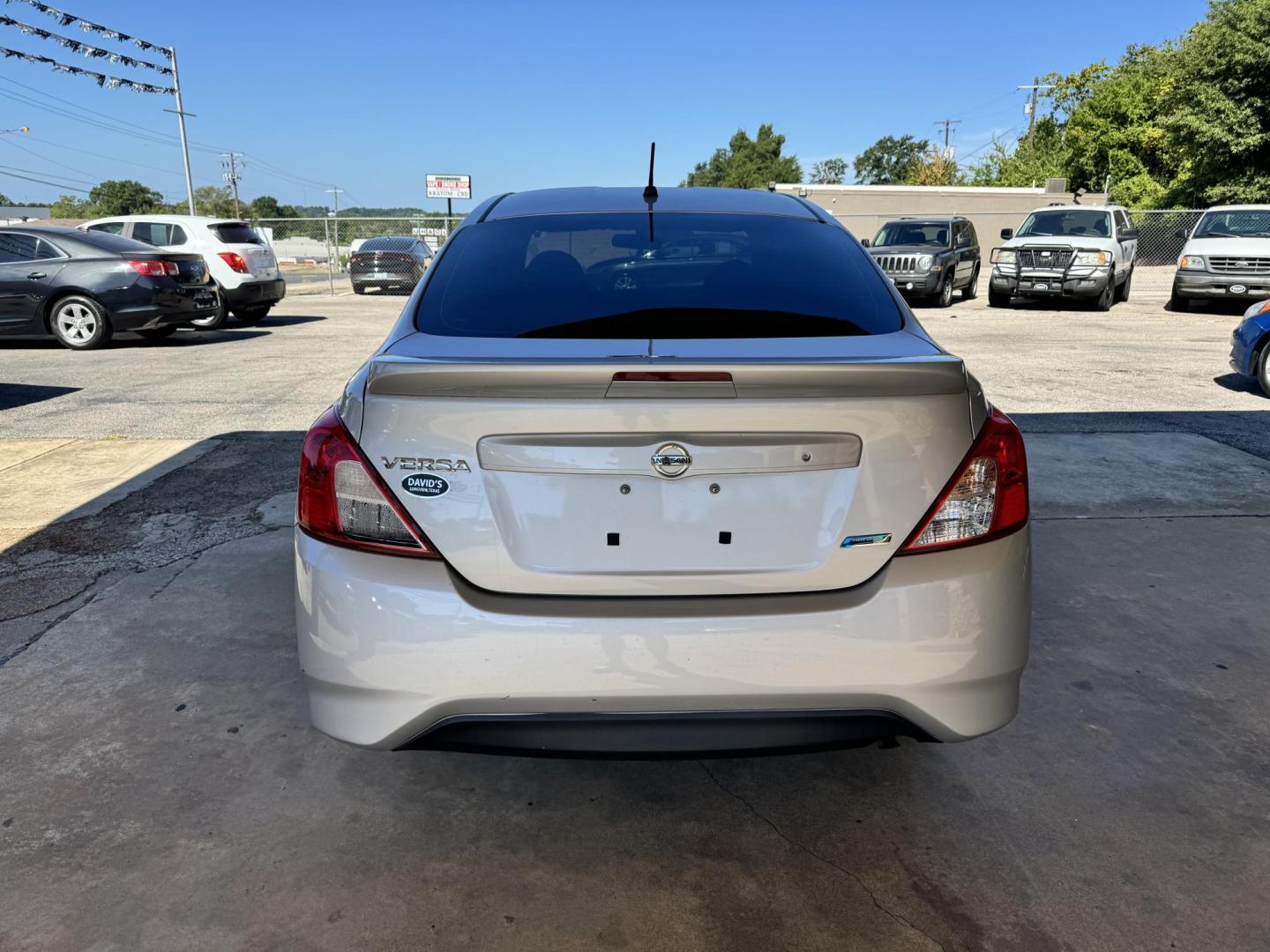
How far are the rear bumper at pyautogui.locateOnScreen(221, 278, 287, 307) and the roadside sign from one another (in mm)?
32642

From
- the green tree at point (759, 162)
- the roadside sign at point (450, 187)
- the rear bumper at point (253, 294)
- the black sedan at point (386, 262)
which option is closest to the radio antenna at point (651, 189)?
the rear bumper at point (253, 294)

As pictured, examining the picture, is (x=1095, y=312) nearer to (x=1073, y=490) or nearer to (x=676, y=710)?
(x=1073, y=490)

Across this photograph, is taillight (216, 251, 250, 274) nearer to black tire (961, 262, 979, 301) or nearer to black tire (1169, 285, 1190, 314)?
black tire (961, 262, 979, 301)

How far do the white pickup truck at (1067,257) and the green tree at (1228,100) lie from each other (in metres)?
14.8

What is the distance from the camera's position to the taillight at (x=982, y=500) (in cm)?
215

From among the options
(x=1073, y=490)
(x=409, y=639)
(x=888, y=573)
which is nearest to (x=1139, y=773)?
(x=888, y=573)

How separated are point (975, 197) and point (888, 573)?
148 ft

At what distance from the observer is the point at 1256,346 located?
8.59 metres

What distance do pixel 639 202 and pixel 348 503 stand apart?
68.2 inches

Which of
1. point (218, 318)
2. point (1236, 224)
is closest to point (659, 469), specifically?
point (218, 318)

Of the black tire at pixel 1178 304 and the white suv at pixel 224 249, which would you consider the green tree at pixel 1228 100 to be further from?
the white suv at pixel 224 249

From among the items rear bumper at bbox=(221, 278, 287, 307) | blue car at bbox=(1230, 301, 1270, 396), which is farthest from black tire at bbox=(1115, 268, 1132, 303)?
rear bumper at bbox=(221, 278, 287, 307)

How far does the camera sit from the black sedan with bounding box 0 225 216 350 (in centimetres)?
1188

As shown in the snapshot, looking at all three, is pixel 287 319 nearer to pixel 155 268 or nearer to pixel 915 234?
pixel 155 268
